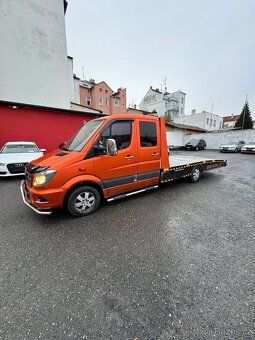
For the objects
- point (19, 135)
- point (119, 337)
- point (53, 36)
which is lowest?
point (119, 337)

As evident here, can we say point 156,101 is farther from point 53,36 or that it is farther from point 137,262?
point 137,262

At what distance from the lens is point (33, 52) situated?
13.7 m

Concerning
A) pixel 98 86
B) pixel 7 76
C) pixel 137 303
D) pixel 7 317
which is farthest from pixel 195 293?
pixel 98 86

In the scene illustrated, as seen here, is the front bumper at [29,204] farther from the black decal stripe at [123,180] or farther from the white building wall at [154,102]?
the white building wall at [154,102]

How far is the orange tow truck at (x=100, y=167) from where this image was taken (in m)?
3.16

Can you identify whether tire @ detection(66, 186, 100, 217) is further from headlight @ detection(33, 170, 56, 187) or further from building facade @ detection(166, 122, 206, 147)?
building facade @ detection(166, 122, 206, 147)

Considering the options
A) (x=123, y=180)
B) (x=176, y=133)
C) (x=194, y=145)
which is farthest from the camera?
(x=176, y=133)

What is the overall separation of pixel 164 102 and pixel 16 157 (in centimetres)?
4172

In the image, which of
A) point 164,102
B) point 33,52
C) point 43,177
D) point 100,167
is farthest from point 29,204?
point 164,102

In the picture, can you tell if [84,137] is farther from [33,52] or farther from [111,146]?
[33,52]

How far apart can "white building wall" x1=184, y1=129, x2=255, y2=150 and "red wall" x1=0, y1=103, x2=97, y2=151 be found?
2244 centimetres

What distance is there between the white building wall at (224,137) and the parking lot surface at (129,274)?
24.4m

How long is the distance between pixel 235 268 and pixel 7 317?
281 cm

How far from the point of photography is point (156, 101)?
43.0m
